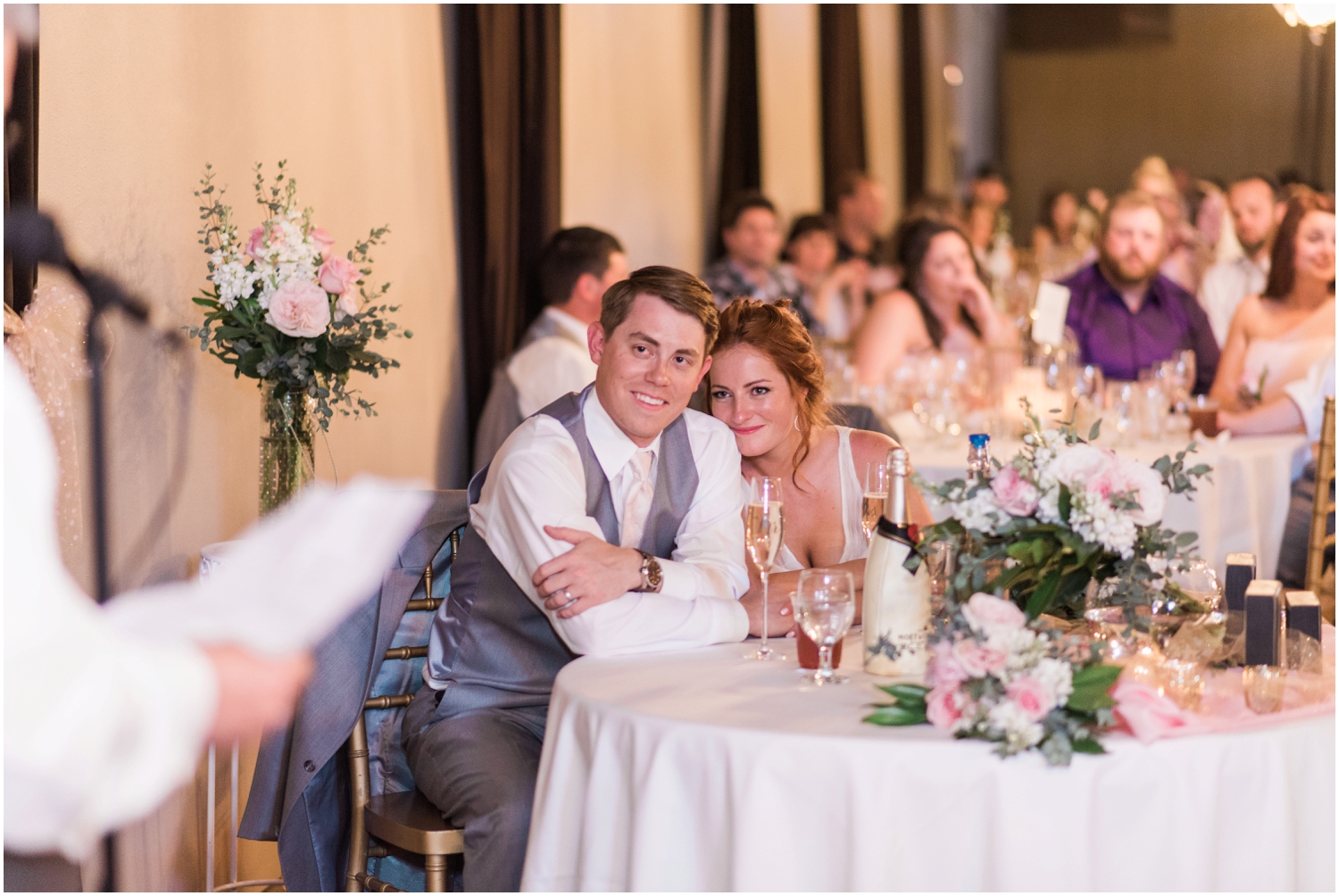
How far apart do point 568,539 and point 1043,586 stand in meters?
0.75

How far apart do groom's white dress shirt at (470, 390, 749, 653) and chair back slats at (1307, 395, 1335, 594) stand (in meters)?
2.17

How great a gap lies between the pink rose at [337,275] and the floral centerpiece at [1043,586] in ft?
4.62

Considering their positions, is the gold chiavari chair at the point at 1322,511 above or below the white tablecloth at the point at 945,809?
above

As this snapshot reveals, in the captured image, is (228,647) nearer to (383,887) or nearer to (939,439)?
(383,887)

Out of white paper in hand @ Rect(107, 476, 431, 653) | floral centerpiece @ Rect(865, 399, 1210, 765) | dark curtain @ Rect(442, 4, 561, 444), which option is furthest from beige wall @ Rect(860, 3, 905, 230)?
white paper in hand @ Rect(107, 476, 431, 653)

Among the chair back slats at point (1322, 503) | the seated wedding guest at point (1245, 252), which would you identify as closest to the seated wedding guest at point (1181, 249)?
the seated wedding guest at point (1245, 252)

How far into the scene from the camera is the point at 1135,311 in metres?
5.43

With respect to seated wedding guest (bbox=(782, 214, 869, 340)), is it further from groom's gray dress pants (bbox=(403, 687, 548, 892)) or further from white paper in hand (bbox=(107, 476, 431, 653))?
white paper in hand (bbox=(107, 476, 431, 653))

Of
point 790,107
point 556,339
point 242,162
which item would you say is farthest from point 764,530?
point 790,107

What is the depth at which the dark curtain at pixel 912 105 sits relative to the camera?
1288 cm

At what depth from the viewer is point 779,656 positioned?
→ 2119 mm

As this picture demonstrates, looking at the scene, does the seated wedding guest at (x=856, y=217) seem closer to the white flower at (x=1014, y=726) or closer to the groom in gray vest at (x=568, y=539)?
the groom in gray vest at (x=568, y=539)

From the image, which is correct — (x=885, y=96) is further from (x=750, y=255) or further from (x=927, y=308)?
(x=927, y=308)

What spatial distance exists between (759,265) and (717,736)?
206 inches
